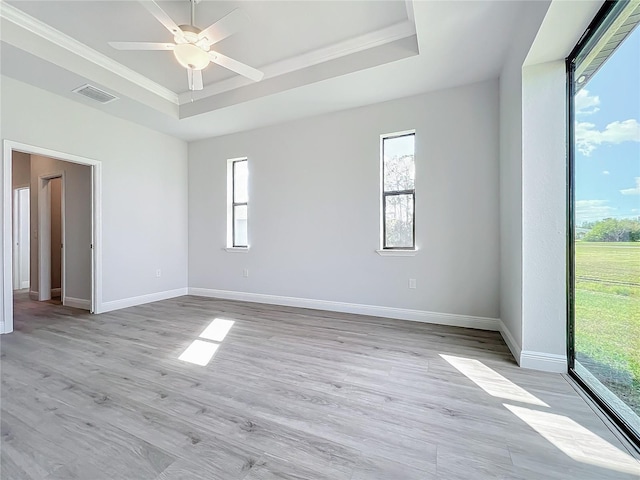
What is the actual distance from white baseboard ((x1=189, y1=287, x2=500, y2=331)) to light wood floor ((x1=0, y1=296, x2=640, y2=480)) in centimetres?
34

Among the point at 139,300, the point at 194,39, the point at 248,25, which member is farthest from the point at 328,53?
the point at 139,300

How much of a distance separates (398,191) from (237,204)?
2.70 meters

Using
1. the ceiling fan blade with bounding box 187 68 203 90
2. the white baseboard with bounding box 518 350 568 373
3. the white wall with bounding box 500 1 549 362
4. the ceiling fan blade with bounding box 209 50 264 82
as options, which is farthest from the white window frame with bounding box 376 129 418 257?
the ceiling fan blade with bounding box 187 68 203 90

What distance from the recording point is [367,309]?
3674 millimetres

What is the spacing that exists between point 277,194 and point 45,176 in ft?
13.0

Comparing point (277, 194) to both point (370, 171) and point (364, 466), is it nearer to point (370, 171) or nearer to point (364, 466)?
point (370, 171)

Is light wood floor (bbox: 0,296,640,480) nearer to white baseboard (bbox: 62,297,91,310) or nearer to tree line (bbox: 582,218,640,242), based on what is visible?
tree line (bbox: 582,218,640,242)

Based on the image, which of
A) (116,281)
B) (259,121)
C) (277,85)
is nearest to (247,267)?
(116,281)

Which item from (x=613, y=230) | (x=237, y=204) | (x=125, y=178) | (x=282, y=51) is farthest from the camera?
(x=237, y=204)

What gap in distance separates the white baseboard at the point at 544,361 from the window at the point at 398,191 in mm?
1612

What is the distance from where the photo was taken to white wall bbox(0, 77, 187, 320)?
10.7ft

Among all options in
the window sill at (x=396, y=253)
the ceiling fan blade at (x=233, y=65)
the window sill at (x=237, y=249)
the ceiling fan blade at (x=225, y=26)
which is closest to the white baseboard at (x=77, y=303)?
the window sill at (x=237, y=249)

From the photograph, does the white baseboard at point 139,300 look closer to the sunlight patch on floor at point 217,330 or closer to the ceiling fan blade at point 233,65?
the sunlight patch on floor at point 217,330

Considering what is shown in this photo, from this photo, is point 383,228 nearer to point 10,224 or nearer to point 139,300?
point 139,300
